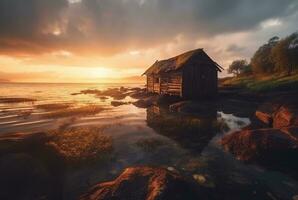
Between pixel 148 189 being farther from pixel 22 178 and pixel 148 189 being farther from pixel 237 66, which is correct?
pixel 237 66

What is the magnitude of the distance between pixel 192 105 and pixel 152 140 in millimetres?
11190

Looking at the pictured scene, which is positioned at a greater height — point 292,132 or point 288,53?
point 288,53

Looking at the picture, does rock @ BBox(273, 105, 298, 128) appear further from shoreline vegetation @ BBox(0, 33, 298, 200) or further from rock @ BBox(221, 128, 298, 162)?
rock @ BBox(221, 128, 298, 162)

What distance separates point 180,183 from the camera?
190 inches

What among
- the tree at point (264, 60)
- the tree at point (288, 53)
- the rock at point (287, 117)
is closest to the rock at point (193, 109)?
the rock at point (287, 117)

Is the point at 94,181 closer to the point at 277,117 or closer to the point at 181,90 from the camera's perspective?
the point at 277,117

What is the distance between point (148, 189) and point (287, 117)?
11637 mm

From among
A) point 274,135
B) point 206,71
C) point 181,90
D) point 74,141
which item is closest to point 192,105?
point 181,90

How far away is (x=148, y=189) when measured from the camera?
15.5ft

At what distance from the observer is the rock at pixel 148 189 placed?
4.42 m

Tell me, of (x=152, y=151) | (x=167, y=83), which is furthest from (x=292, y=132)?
(x=167, y=83)

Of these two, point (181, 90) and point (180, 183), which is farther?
point (181, 90)

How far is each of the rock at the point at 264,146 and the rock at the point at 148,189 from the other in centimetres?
488

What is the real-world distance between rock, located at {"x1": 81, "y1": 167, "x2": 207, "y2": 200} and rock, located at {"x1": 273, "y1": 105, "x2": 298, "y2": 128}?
972cm
